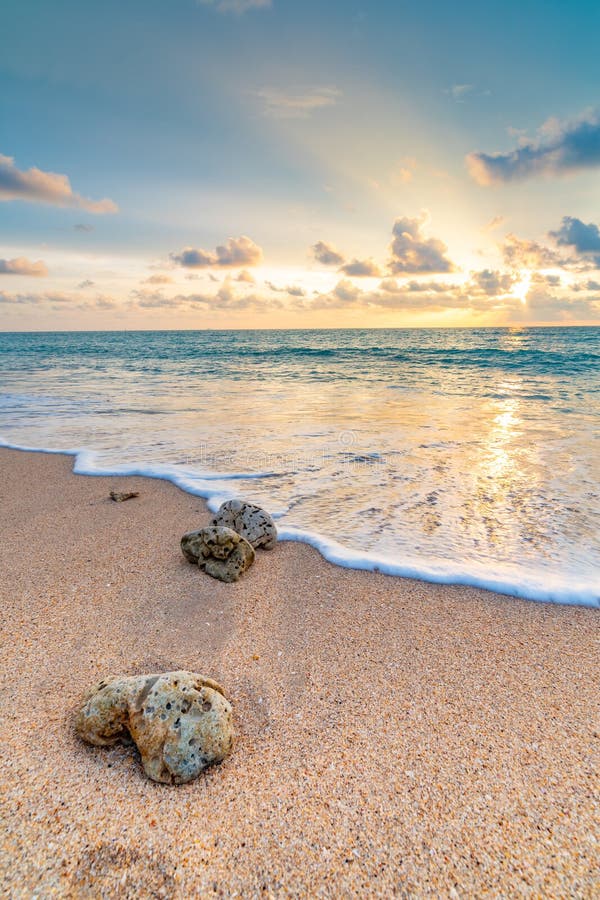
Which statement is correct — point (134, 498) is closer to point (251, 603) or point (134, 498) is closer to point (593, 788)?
point (251, 603)

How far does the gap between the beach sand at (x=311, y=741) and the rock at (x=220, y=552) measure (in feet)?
0.32

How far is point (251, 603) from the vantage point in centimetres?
320

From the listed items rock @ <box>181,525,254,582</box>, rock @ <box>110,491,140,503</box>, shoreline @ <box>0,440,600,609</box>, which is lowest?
shoreline @ <box>0,440,600,609</box>

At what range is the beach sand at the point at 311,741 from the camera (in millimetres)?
1592

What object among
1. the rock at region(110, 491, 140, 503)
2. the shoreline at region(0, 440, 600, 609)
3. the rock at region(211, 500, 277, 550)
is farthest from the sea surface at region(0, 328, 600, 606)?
the rock at region(110, 491, 140, 503)

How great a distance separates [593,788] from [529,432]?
24.5 feet

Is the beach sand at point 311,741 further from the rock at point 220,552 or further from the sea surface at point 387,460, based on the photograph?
the sea surface at point 387,460

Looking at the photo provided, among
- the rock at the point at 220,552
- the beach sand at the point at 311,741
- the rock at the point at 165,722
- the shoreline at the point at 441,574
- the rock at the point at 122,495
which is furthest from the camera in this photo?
the rock at the point at 122,495

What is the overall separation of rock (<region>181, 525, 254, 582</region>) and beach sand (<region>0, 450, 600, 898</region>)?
0.10 metres

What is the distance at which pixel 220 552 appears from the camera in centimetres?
355

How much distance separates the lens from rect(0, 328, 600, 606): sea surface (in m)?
3.89

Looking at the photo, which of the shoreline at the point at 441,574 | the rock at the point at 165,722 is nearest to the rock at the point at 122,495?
Answer: the shoreline at the point at 441,574

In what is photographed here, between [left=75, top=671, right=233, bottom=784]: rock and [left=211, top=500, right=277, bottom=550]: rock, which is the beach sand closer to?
[left=75, top=671, right=233, bottom=784]: rock

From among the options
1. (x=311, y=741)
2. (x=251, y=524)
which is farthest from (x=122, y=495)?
(x=311, y=741)
